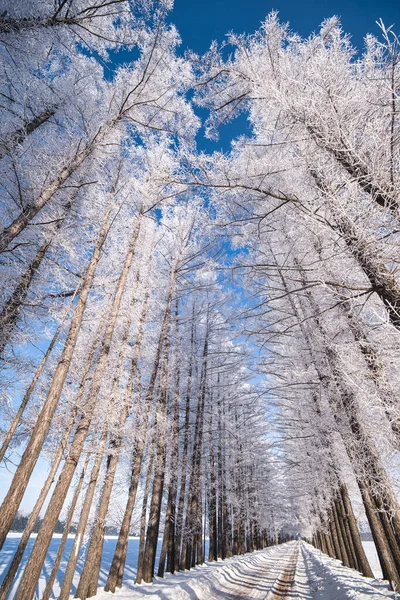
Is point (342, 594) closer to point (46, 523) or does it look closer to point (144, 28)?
point (46, 523)

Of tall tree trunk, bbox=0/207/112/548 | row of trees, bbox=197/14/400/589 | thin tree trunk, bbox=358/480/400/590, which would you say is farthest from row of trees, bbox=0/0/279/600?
thin tree trunk, bbox=358/480/400/590

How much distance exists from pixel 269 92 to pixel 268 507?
34.1 m

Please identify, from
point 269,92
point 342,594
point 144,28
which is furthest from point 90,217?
point 342,594

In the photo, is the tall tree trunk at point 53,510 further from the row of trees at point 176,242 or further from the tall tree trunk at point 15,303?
the tall tree trunk at point 15,303

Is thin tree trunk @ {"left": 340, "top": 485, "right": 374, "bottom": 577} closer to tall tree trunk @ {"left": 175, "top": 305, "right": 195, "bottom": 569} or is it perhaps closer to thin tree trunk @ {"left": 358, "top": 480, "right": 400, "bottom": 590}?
thin tree trunk @ {"left": 358, "top": 480, "right": 400, "bottom": 590}

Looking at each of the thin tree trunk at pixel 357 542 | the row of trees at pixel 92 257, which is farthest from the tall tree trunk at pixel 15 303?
the thin tree trunk at pixel 357 542

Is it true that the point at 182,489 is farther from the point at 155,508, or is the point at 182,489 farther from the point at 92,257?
the point at 92,257

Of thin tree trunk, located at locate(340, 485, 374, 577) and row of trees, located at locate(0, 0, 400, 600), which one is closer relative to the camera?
row of trees, located at locate(0, 0, 400, 600)

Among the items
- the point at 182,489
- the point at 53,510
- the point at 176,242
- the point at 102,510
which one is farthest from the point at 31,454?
the point at 176,242

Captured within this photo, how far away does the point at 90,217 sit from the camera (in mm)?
7816

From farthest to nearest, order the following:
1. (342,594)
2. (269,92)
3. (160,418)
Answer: (160,418)
(342,594)
(269,92)

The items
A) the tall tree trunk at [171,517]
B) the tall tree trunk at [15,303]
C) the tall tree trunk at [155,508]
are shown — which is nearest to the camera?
the tall tree trunk at [15,303]

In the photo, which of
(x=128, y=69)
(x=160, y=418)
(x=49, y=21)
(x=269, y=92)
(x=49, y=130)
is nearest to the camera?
(x=269, y=92)

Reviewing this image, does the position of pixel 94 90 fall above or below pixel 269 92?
above
